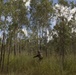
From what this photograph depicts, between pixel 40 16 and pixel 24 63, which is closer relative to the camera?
pixel 24 63

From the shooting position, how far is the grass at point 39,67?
475 inches

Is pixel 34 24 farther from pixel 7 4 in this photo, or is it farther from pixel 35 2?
pixel 7 4

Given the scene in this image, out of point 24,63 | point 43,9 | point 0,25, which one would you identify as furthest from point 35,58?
point 43,9

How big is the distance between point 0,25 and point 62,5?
6.69 metres

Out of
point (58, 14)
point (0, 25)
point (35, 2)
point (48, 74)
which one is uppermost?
point (35, 2)

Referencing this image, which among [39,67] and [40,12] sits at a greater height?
[40,12]

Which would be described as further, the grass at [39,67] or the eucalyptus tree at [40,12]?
the eucalyptus tree at [40,12]

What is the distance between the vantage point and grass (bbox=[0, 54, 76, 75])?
12055 millimetres

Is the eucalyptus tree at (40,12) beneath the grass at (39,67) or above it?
above

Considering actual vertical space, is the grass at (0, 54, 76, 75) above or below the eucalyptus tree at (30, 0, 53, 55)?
below

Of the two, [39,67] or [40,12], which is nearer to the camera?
[39,67]

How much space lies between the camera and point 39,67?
501 inches

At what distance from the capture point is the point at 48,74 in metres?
11.8

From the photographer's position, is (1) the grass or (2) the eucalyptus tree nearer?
(1) the grass
